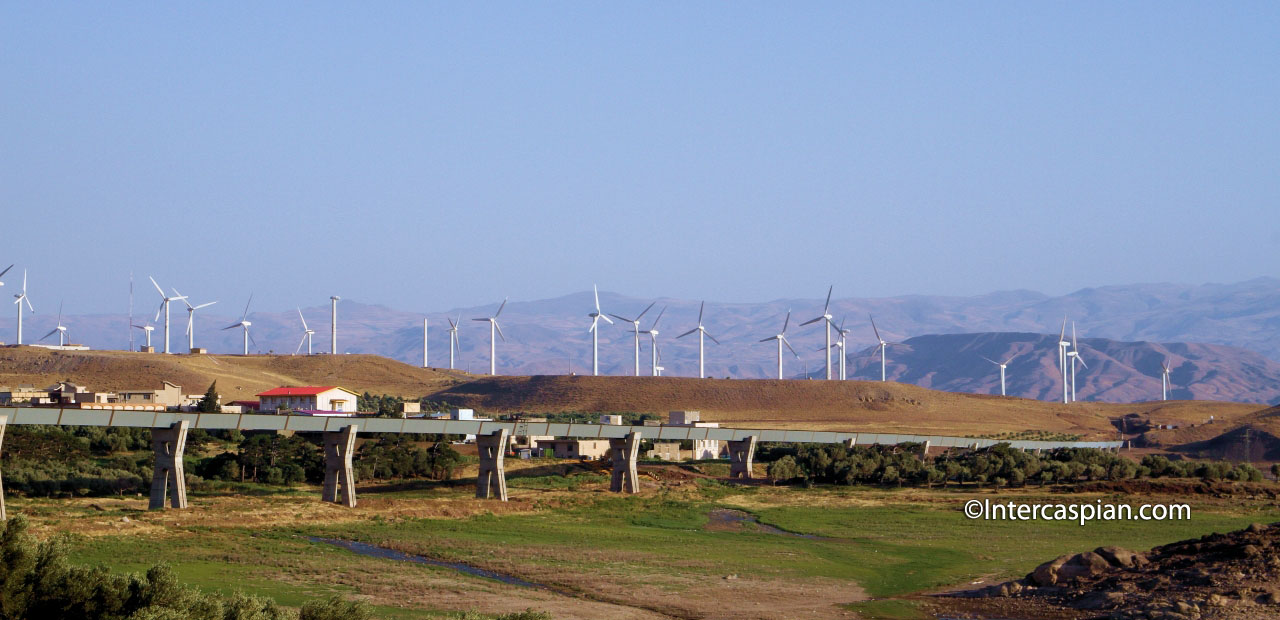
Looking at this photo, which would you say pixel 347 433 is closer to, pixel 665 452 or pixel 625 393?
pixel 665 452

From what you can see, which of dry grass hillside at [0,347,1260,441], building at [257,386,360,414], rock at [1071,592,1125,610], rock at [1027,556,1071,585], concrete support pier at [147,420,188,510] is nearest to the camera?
rock at [1071,592,1125,610]

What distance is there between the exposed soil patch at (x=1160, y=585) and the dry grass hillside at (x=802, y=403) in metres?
103

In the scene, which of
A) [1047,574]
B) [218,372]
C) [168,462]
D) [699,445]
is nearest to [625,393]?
[218,372]

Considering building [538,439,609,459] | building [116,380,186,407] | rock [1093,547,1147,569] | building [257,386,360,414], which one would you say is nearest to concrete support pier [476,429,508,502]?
building [257,386,360,414]

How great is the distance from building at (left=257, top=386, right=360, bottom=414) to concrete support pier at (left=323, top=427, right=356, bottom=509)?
1771 centimetres

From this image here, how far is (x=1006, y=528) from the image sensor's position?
191ft

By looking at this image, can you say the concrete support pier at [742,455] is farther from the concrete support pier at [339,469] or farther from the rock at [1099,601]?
the rock at [1099,601]

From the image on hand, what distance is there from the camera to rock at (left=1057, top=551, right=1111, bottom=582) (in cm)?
3975

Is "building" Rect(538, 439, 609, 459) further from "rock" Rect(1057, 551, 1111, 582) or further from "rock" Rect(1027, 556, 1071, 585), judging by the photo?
"rock" Rect(1057, 551, 1111, 582)

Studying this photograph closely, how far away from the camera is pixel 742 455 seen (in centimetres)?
8406

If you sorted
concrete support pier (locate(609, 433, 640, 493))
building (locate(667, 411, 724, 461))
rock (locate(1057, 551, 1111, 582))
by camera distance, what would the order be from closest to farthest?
rock (locate(1057, 551, 1111, 582)) → concrete support pier (locate(609, 433, 640, 493)) → building (locate(667, 411, 724, 461))

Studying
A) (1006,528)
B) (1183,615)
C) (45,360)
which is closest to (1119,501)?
(1006,528)

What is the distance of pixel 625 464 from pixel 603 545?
878 inches

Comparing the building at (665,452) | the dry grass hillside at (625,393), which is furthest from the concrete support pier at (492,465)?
the dry grass hillside at (625,393)
